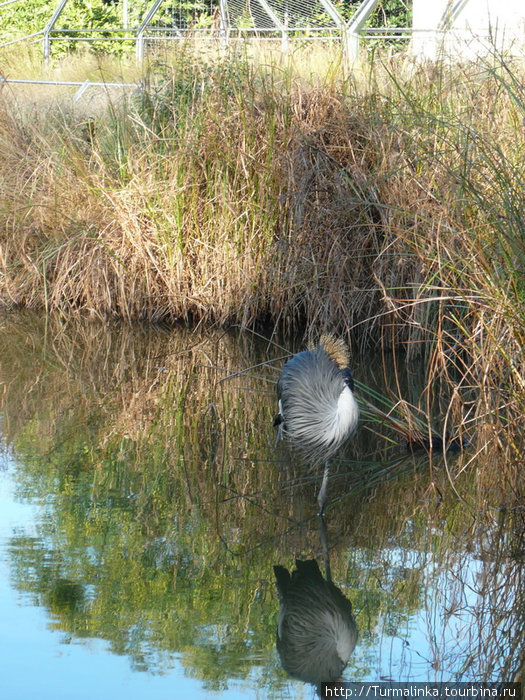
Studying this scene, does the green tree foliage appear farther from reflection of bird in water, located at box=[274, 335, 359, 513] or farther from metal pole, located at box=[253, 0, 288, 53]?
reflection of bird in water, located at box=[274, 335, 359, 513]

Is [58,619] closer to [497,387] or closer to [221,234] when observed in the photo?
[497,387]

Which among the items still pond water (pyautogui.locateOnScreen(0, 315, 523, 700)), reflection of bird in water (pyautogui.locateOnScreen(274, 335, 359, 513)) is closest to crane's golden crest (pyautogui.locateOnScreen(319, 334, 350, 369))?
reflection of bird in water (pyautogui.locateOnScreen(274, 335, 359, 513))

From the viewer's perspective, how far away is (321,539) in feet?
11.8

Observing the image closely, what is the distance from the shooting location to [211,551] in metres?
3.44

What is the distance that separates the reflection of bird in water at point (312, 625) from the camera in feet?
9.08

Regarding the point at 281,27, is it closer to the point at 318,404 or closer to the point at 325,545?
the point at 318,404

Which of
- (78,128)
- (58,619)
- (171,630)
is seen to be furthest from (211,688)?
(78,128)

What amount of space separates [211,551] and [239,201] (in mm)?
4089

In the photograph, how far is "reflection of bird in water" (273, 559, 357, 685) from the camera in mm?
2768

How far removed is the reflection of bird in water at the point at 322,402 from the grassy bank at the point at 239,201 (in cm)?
176

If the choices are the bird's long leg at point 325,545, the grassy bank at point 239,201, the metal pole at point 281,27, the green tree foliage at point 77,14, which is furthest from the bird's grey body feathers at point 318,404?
the green tree foliage at point 77,14

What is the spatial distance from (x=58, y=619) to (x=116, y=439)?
187cm

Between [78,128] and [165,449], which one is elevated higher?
[78,128]

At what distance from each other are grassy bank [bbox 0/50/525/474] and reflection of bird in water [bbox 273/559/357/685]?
8.93ft
